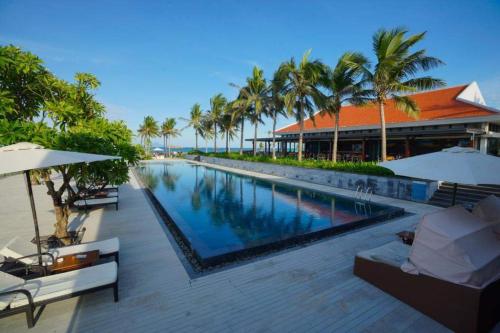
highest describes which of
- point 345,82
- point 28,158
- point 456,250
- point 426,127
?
point 345,82

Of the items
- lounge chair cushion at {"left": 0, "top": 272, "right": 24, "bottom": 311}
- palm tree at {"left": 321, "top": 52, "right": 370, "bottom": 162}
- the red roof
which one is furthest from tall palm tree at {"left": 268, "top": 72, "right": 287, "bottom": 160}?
lounge chair cushion at {"left": 0, "top": 272, "right": 24, "bottom": 311}

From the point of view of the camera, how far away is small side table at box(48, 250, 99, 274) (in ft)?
13.1

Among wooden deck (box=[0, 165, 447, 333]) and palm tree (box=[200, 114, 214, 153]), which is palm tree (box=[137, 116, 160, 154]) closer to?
palm tree (box=[200, 114, 214, 153])

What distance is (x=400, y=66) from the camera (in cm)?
1200

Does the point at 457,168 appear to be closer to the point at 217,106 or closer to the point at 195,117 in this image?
the point at 217,106

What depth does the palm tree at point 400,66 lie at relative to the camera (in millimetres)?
11711

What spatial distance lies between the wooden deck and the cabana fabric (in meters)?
0.80

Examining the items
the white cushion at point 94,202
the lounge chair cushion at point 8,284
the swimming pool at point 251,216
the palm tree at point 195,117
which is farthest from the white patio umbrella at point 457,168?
the palm tree at point 195,117

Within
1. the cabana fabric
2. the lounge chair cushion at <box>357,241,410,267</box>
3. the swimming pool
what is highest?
the cabana fabric

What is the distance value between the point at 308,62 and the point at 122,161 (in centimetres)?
1470

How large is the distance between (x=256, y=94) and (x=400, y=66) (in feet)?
44.0

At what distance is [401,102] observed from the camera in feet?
41.7

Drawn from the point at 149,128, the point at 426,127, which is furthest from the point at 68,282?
the point at 149,128

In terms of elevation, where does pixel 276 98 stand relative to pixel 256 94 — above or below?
below
